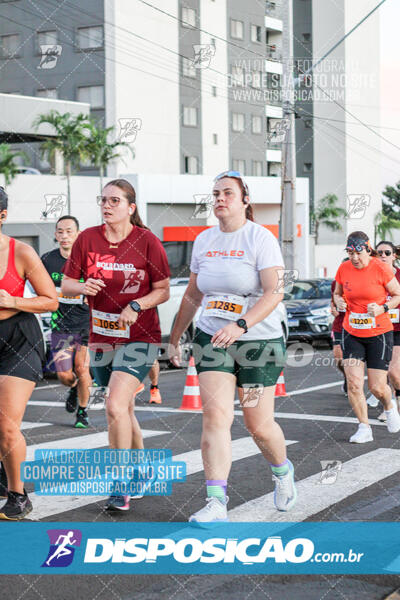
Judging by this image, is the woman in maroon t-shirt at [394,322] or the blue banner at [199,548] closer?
the blue banner at [199,548]

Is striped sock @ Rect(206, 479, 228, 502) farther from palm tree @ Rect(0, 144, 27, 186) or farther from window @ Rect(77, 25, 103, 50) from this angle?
window @ Rect(77, 25, 103, 50)

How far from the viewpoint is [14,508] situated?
5539 millimetres

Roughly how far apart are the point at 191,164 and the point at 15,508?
165 ft

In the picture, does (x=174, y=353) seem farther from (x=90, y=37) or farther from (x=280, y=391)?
(x=90, y=37)

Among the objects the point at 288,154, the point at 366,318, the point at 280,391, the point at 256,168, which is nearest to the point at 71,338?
the point at 366,318

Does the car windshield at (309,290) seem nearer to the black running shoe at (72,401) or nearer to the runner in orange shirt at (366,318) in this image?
the black running shoe at (72,401)

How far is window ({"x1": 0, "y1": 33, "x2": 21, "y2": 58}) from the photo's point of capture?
53.3 meters

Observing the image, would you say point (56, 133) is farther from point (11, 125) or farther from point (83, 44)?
point (83, 44)

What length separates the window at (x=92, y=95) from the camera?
50.5 meters

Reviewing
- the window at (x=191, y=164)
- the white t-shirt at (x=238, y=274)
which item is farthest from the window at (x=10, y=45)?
the white t-shirt at (x=238, y=274)

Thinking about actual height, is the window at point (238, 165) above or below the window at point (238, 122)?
below

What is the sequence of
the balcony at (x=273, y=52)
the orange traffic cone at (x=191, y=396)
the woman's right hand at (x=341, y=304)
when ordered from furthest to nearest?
1. the balcony at (x=273, y=52)
2. the orange traffic cone at (x=191, y=396)
3. the woman's right hand at (x=341, y=304)

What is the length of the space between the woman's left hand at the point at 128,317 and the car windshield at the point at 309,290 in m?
16.1

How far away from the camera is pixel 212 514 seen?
5.30m
